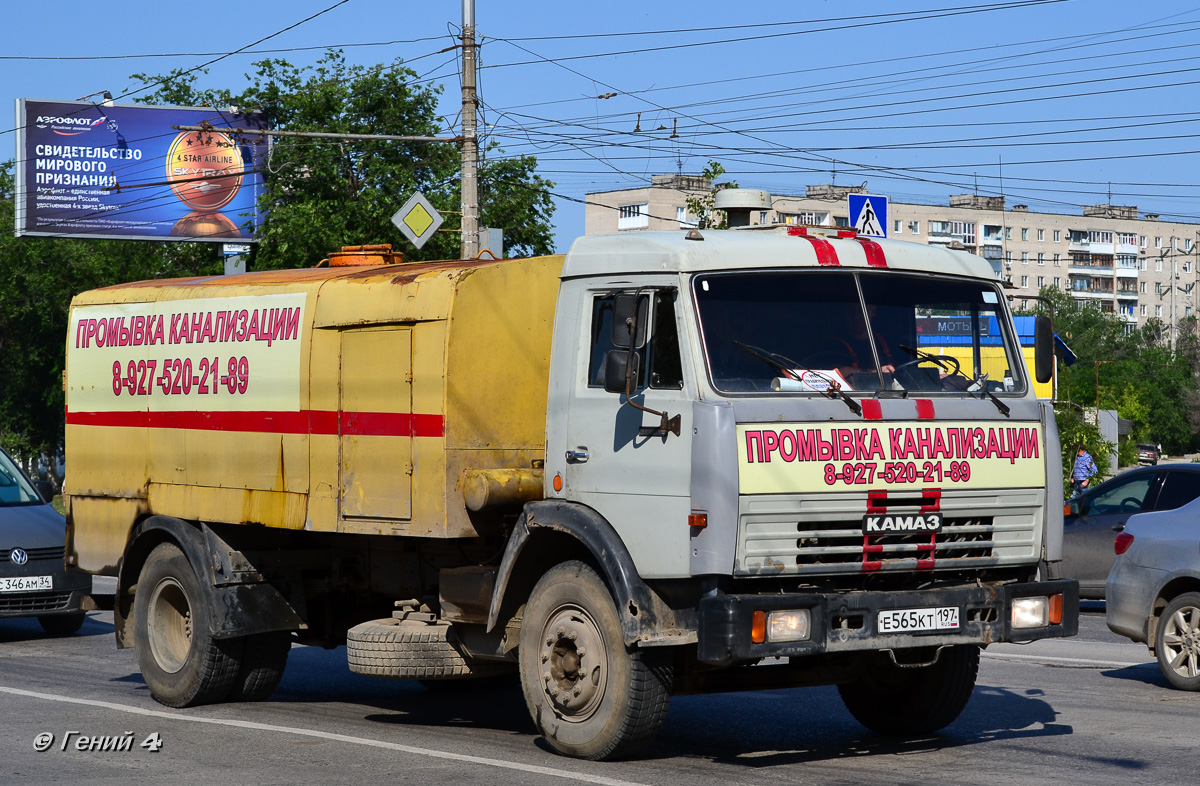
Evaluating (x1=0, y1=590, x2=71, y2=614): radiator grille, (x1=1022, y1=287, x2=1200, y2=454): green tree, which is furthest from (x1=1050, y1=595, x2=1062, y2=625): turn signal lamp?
(x1=1022, y1=287, x2=1200, y2=454): green tree

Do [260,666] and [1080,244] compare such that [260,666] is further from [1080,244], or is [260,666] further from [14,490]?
[1080,244]

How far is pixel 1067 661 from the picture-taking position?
38.3ft

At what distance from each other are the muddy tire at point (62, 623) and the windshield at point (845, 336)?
30.2ft

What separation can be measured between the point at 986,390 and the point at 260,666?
5.03m

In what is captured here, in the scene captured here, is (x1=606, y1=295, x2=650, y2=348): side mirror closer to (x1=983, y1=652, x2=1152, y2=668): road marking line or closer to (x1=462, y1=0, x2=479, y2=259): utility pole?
(x1=983, y1=652, x2=1152, y2=668): road marking line

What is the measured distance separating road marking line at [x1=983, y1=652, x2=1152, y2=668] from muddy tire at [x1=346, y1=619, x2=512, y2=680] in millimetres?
5127

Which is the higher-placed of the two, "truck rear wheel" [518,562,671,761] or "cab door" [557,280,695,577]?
"cab door" [557,280,695,577]

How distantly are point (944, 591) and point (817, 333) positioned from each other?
1356mm

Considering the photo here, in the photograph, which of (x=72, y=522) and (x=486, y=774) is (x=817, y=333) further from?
(x=72, y=522)

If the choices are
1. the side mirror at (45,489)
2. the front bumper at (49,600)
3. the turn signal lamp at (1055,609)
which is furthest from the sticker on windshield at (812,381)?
the side mirror at (45,489)

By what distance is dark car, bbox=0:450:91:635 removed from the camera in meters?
13.3

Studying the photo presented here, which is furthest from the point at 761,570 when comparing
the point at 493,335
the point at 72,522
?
the point at 72,522

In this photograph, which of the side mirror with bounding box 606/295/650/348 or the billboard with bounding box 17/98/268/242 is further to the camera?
the billboard with bounding box 17/98/268/242

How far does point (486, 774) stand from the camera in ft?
23.3
